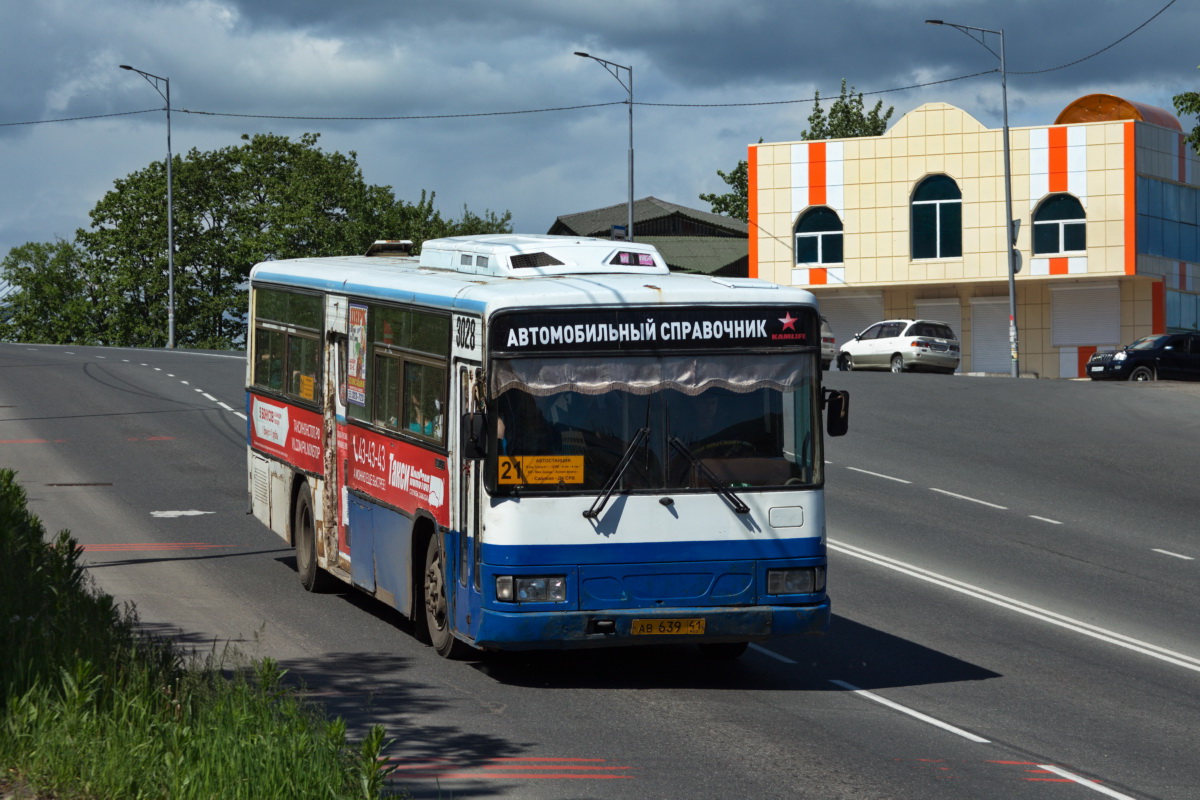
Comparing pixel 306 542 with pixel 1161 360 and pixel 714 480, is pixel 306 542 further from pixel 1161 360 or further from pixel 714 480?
pixel 1161 360

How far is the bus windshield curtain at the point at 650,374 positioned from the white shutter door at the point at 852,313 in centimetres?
5122

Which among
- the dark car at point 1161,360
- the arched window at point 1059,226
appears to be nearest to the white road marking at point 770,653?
the dark car at point 1161,360

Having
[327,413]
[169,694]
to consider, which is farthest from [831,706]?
[327,413]

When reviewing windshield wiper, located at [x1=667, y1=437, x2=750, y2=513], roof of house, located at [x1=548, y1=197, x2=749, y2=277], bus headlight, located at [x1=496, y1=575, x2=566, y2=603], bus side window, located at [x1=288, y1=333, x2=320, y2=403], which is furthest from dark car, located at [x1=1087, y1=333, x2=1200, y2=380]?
roof of house, located at [x1=548, y1=197, x2=749, y2=277]

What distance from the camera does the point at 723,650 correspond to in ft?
38.9

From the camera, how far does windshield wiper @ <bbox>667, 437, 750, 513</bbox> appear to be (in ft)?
34.3

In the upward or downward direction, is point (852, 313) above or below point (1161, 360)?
above

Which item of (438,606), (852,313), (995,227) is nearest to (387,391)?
(438,606)

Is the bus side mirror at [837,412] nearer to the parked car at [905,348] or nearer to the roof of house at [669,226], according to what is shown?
the parked car at [905,348]

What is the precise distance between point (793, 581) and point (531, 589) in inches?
69.1

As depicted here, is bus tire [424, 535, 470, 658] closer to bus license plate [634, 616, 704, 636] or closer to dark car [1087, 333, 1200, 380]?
bus license plate [634, 616, 704, 636]

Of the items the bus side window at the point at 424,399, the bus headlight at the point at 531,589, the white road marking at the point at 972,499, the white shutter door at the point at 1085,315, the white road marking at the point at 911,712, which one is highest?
the white shutter door at the point at 1085,315

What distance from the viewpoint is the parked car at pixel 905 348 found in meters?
45.8

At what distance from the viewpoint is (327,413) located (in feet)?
46.0
